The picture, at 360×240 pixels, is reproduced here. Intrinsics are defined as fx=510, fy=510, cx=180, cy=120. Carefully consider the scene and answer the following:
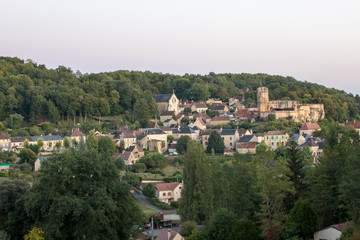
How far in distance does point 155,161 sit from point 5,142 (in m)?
16.9

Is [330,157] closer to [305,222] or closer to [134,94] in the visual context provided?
[305,222]

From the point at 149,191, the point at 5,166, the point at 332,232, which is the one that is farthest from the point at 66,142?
the point at 332,232

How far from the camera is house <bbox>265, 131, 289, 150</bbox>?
60156 millimetres

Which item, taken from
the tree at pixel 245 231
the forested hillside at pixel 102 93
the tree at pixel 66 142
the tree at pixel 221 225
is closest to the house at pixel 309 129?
the forested hillside at pixel 102 93

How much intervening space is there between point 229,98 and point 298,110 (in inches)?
783

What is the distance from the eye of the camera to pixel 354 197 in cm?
2055

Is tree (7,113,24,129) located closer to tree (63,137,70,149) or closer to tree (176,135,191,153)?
tree (63,137,70,149)

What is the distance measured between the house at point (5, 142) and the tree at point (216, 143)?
→ 73.8ft

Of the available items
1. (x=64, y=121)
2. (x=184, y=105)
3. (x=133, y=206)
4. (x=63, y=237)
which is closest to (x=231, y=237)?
(x=133, y=206)

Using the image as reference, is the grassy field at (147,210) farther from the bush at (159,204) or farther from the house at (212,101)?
the house at (212,101)

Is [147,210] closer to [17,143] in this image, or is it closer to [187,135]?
[17,143]

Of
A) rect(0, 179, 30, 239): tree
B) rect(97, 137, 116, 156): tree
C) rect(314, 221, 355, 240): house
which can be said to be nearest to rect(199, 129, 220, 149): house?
rect(97, 137, 116, 156): tree

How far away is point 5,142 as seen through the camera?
55781 mm

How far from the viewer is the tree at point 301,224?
67.8 ft
